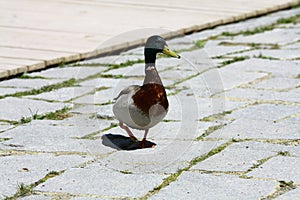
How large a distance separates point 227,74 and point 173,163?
206 centimetres

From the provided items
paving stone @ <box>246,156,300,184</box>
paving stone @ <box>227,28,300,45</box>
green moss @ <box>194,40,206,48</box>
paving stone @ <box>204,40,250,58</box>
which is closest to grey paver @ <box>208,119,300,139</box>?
paving stone @ <box>246,156,300,184</box>

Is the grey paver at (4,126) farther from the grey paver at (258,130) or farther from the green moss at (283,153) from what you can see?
the green moss at (283,153)

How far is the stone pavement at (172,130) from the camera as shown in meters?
3.65

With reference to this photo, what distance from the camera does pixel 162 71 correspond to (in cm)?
606

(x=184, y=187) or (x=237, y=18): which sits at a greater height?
(x=237, y=18)

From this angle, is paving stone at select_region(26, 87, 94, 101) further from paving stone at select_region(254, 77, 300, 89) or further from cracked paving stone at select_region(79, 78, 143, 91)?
paving stone at select_region(254, 77, 300, 89)

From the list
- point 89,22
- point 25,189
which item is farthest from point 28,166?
point 89,22

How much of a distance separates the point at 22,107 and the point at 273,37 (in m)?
2.98

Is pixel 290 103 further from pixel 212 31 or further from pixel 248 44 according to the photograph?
pixel 212 31

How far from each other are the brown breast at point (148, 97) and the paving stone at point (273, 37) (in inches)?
124

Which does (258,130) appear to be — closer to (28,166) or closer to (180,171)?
(180,171)

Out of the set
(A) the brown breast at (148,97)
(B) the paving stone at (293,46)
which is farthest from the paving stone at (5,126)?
(B) the paving stone at (293,46)

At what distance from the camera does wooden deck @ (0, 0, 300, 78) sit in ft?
20.9

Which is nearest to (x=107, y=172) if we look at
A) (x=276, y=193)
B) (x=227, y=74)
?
(x=276, y=193)
